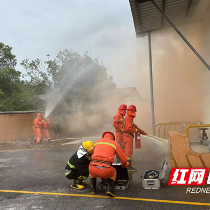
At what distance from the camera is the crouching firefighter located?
Answer: 4.55m

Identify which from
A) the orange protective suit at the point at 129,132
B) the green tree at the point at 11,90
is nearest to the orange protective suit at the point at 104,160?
the orange protective suit at the point at 129,132

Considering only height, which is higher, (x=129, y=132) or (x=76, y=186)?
(x=129, y=132)

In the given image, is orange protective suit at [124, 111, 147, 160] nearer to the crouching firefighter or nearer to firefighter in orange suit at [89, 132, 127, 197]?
the crouching firefighter

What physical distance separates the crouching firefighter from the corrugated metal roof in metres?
5.84

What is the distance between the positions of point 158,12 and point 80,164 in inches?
281

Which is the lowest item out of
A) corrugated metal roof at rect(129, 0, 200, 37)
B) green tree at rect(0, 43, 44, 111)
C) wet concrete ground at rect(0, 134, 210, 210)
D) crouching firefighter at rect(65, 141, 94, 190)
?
wet concrete ground at rect(0, 134, 210, 210)

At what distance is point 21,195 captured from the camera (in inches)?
173

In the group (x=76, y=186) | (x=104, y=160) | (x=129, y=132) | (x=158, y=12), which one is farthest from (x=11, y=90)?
(x=104, y=160)

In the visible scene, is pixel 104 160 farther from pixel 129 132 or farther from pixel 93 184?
pixel 129 132

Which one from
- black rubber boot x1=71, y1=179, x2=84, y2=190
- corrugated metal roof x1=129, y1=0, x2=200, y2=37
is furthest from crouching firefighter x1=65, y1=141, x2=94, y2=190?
corrugated metal roof x1=129, y1=0, x2=200, y2=37
